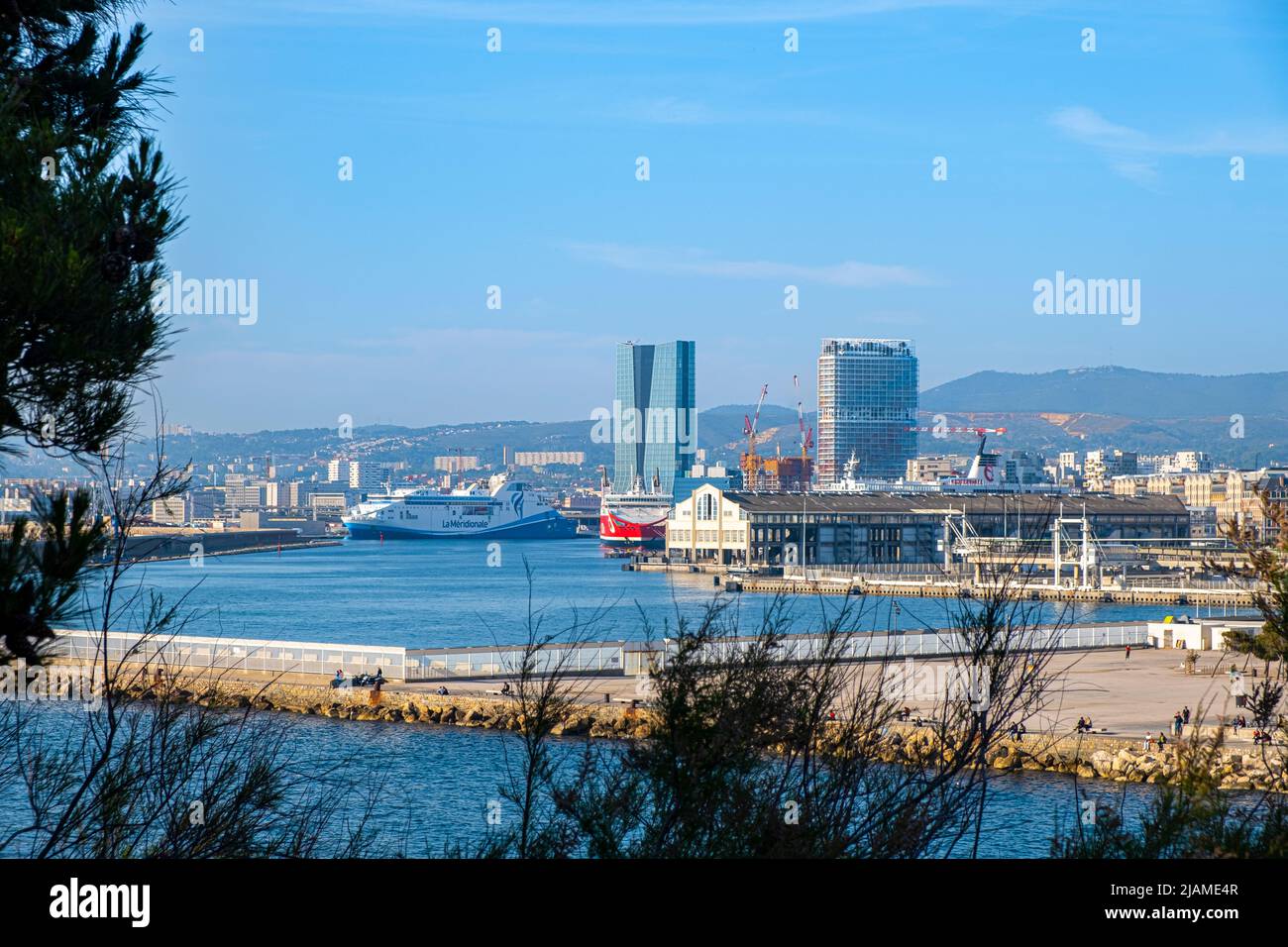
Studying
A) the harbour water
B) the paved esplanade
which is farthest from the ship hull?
the paved esplanade

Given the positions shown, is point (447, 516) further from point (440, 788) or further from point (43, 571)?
point (43, 571)

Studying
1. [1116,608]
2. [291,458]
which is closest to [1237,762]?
[1116,608]

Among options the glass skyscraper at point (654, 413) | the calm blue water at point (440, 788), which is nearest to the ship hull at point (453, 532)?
the glass skyscraper at point (654, 413)

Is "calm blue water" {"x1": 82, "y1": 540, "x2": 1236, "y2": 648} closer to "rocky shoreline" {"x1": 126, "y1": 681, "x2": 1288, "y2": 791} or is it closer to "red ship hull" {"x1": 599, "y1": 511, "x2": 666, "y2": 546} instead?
"rocky shoreline" {"x1": 126, "y1": 681, "x2": 1288, "y2": 791}

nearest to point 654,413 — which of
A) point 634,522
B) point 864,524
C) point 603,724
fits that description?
point 634,522

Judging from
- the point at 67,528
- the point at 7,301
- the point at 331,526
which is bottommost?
the point at 331,526
